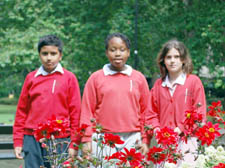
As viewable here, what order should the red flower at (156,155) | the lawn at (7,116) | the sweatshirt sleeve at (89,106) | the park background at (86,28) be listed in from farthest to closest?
the lawn at (7,116) < the park background at (86,28) < the sweatshirt sleeve at (89,106) < the red flower at (156,155)

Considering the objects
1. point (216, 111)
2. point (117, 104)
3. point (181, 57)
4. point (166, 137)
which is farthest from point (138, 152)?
point (181, 57)

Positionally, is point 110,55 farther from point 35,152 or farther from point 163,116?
point 35,152

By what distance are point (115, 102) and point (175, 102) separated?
518 mm

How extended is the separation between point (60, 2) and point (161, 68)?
2090 cm

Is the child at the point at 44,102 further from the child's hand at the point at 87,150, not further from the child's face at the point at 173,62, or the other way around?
the child's face at the point at 173,62

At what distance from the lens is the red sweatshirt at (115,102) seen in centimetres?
379

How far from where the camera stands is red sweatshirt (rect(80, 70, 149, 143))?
12.4ft

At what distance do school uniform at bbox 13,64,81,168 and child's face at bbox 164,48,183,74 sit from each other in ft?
2.74

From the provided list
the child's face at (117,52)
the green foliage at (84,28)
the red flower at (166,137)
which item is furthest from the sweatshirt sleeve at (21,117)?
the green foliage at (84,28)

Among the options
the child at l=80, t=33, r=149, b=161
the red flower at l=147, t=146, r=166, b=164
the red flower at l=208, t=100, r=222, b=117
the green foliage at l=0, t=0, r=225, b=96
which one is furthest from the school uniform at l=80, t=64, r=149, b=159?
the green foliage at l=0, t=0, r=225, b=96

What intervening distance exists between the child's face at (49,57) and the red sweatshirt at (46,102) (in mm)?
74

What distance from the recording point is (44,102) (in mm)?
3734

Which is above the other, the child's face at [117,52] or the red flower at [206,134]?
the child's face at [117,52]

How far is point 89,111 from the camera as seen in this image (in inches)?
149
